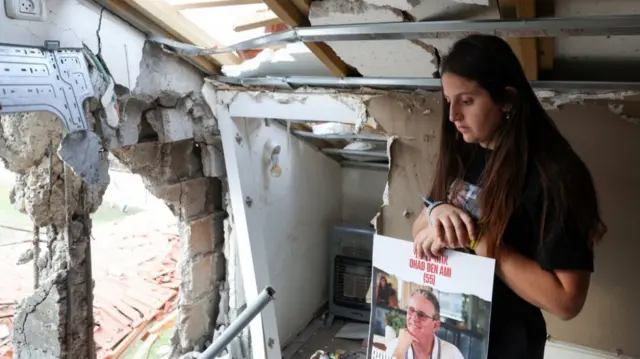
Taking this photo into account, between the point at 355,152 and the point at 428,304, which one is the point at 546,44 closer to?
the point at 428,304

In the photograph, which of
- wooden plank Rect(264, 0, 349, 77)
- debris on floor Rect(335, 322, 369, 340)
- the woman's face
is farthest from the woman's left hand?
debris on floor Rect(335, 322, 369, 340)

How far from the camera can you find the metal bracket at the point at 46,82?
1.34 meters

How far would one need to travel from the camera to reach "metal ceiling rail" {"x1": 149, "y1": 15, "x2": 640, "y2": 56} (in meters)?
1.01

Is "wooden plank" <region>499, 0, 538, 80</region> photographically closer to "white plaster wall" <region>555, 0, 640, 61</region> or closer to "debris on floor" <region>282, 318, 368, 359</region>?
"white plaster wall" <region>555, 0, 640, 61</region>

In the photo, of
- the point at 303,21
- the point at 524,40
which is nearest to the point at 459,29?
the point at 524,40

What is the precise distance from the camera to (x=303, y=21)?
146 cm

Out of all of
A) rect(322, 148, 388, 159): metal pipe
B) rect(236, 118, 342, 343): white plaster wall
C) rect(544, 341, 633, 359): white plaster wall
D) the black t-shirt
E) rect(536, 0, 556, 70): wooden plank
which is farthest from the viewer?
rect(322, 148, 388, 159): metal pipe

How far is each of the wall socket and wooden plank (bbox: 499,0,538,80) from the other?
1275 millimetres

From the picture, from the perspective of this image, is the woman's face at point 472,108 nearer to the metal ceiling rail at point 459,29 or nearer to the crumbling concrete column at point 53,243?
the metal ceiling rail at point 459,29

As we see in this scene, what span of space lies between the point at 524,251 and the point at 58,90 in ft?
4.47

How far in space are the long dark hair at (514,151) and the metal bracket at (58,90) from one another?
1.17 meters

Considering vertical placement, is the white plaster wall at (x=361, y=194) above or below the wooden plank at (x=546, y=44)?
below

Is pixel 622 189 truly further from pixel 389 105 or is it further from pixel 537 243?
pixel 537 243

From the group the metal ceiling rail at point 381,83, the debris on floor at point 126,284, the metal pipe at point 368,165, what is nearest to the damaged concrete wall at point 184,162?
the metal ceiling rail at point 381,83
